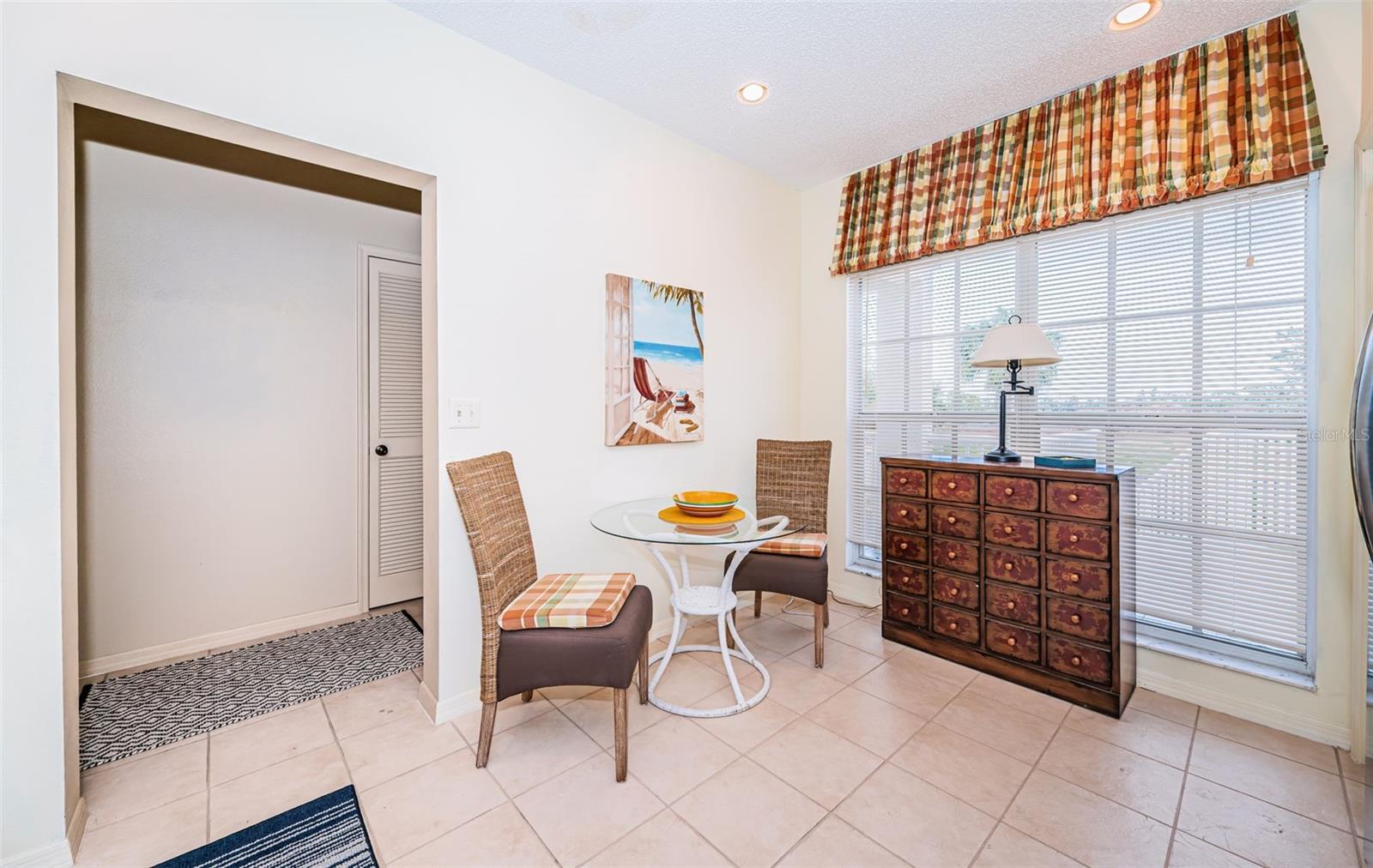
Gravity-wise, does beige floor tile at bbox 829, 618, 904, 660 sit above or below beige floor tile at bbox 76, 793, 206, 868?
above

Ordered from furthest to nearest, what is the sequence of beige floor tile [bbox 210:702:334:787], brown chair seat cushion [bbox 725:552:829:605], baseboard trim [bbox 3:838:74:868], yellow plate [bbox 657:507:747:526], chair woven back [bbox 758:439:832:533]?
chair woven back [bbox 758:439:832:533], brown chair seat cushion [bbox 725:552:829:605], yellow plate [bbox 657:507:747:526], beige floor tile [bbox 210:702:334:787], baseboard trim [bbox 3:838:74:868]

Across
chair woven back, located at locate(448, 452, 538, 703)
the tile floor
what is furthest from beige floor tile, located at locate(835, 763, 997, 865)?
chair woven back, located at locate(448, 452, 538, 703)

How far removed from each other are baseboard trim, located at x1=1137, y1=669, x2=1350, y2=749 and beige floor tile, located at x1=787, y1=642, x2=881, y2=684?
1200mm

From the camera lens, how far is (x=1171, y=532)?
2398 millimetres

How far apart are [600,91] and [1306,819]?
3.83 metres

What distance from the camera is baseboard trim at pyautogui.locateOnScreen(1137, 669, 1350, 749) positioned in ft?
6.56

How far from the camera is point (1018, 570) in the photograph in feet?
7.97

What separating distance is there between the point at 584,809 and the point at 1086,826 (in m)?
1.55

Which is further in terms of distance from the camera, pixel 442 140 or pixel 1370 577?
pixel 442 140

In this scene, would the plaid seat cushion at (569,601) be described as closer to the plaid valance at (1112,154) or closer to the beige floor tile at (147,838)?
the beige floor tile at (147,838)

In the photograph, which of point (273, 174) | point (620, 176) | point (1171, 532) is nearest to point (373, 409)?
point (273, 174)

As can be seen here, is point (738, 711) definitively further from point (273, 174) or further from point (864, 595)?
point (273, 174)

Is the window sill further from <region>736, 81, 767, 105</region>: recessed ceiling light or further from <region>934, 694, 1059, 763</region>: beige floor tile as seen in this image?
<region>736, 81, 767, 105</region>: recessed ceiling light

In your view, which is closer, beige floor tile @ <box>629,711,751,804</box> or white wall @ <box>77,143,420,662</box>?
beige floor tile @ <box>629,711,751,804</box>
